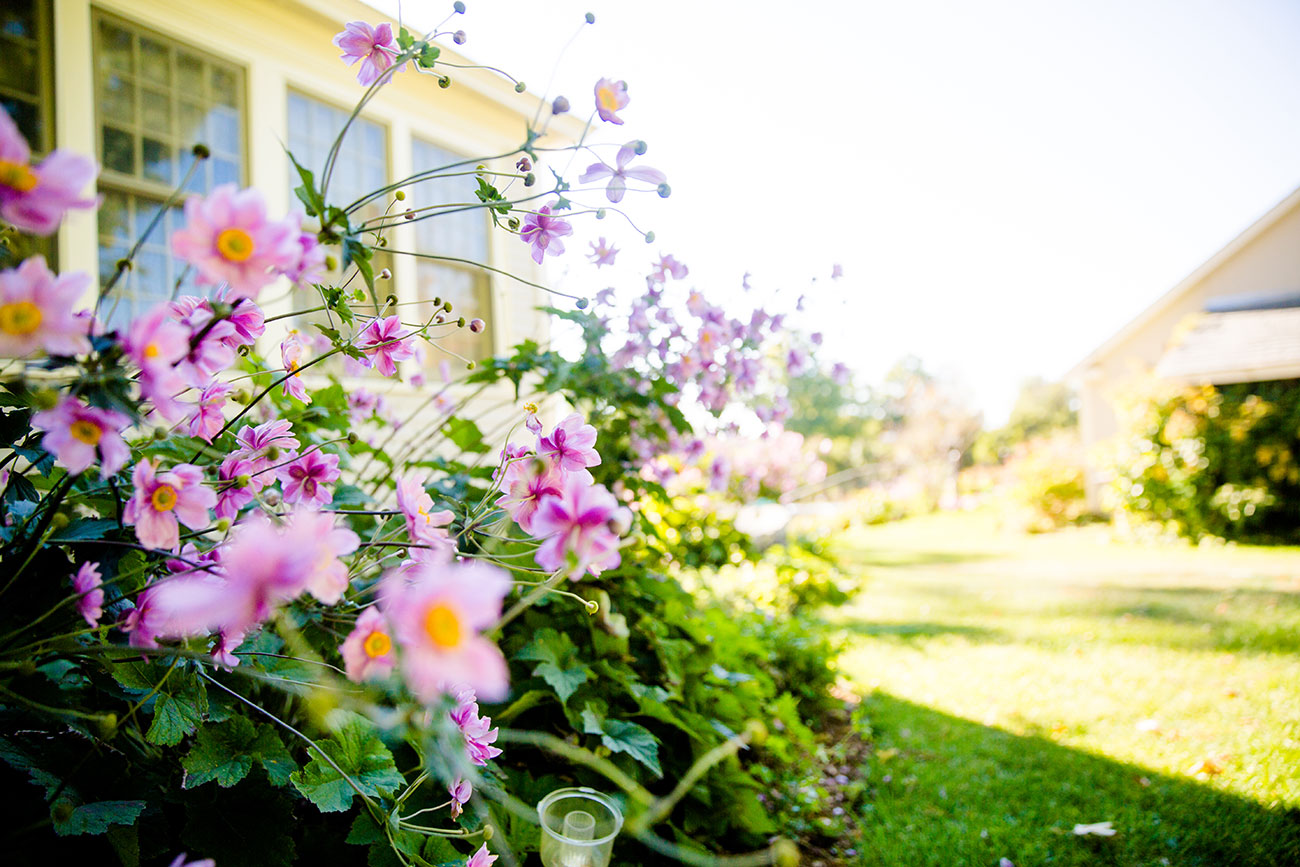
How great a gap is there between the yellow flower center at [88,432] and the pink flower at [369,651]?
270 mm

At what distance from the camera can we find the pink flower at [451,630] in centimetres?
40

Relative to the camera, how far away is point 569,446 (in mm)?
750

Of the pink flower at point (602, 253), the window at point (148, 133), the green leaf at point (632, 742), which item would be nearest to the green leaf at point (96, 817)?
the green leaf at point (632, 742)

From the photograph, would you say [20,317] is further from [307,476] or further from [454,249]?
[454,249]

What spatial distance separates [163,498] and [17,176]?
0.29 meters

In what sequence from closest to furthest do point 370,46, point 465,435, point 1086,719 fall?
point 370,46, point 465,435, point 1086,719

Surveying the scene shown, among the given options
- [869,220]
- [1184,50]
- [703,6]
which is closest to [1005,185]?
[869,220]

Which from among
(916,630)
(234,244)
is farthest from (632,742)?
(916,630)

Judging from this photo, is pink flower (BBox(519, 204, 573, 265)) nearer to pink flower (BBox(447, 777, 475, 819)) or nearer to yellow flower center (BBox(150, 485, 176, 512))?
yellow flower center (BBox(150, 485, 176, 512))

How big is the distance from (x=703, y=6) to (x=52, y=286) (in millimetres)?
4943

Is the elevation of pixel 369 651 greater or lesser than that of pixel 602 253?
lesser

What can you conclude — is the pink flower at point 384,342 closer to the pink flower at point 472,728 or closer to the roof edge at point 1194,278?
the pink flower at point 472,728

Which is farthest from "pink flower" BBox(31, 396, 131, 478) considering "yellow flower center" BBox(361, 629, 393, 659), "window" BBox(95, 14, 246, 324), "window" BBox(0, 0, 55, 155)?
"window" BBox(0, 0, 55, 155)

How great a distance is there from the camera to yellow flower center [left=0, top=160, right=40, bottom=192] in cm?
47
